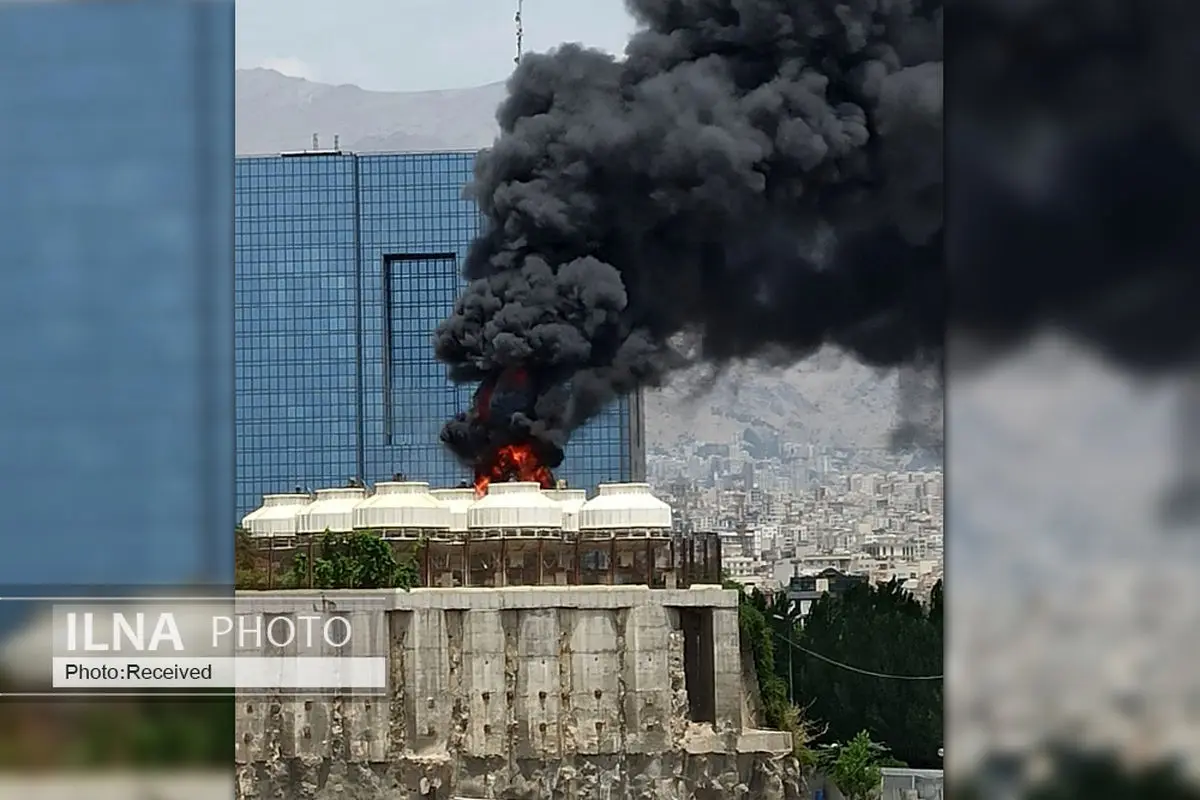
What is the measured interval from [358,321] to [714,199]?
88 cm

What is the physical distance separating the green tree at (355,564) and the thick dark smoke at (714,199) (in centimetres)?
47

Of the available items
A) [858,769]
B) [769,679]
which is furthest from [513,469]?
[858,769]

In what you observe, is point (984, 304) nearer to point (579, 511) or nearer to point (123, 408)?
point (579, 511)

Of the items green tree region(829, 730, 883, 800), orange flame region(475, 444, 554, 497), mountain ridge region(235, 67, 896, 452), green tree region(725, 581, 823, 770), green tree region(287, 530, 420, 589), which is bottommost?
green tree region(829, 730, 883, 800)

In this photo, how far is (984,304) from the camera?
2.72 m

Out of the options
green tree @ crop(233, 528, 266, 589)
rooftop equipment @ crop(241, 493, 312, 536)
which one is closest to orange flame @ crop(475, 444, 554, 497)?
rooftop equipment @ crop(241, 493, 312, 536)

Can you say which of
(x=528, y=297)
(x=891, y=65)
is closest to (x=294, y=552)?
(x=528, y=297)

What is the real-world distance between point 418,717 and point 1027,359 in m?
1.61

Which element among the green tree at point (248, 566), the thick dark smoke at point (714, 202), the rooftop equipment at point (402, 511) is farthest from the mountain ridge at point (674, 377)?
the green tree at point (248, 566)

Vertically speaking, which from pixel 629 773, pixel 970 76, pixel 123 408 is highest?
pixel 970 76

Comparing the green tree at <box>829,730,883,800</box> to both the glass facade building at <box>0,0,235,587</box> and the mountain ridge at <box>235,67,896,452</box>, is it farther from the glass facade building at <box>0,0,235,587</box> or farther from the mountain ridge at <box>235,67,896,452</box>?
the glass facade building at <box>0,0,235,587</box>

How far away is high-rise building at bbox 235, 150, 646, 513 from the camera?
3519 mm

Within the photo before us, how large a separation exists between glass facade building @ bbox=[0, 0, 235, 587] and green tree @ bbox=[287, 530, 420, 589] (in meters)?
0.53

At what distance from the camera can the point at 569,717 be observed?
144 inches
